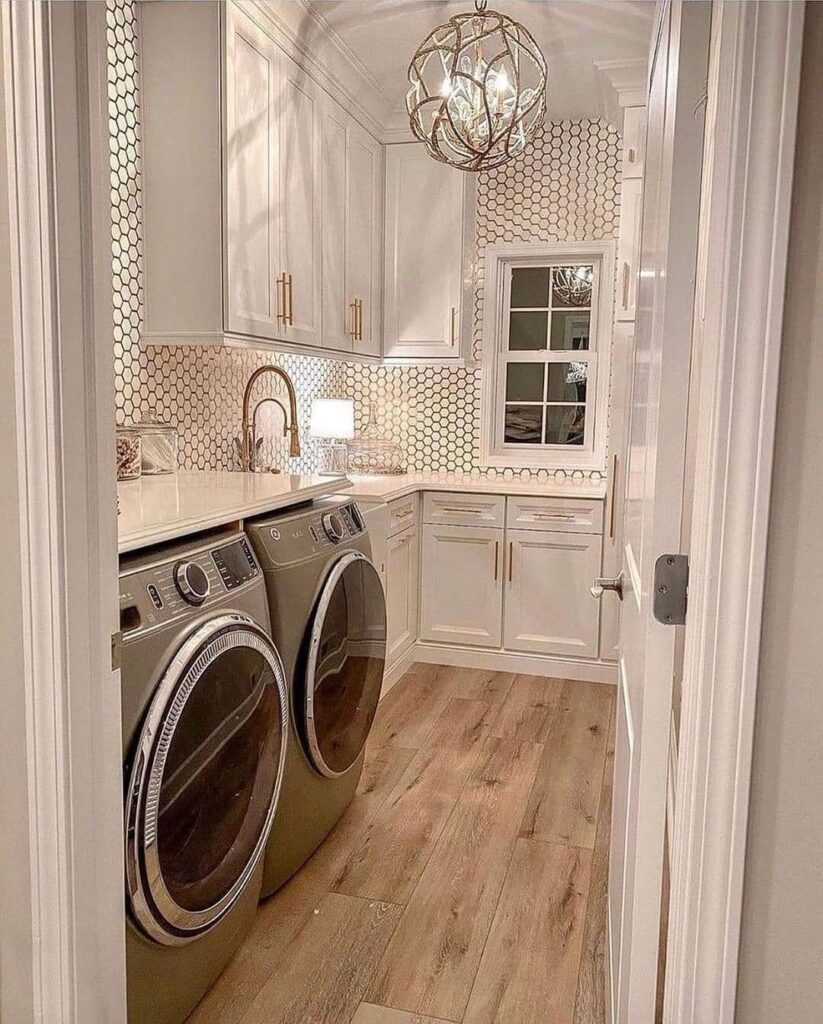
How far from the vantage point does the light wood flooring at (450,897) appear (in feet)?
6.13

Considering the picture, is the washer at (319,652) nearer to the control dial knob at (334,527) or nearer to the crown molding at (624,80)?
the control dial knob at (334,527)

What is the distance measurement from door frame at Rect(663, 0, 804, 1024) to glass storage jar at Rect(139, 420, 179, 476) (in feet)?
6.77

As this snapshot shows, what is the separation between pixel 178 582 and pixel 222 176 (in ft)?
5.11

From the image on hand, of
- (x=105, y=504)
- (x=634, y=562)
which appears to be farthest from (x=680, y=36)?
(x=105, y=504)

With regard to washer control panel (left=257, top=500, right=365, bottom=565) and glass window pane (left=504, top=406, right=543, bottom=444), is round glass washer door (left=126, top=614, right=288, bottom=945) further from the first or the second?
glass window pane (left=504, top=406, right=543, bottom=444)

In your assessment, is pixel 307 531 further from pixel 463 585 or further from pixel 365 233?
pixel 365 233

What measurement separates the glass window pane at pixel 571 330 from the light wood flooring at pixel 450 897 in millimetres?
1988

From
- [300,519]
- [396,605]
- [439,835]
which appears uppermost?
[300,519]

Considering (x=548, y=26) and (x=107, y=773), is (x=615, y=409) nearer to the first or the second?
(x=548, y=26)

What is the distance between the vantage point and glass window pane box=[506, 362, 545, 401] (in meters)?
4.49

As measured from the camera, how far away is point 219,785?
175 centimetres

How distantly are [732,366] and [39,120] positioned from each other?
2.78ft

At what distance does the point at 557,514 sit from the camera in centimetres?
389

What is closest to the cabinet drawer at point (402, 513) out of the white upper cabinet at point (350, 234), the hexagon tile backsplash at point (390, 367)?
the hexagon tile backsplash at point (390, 367)
